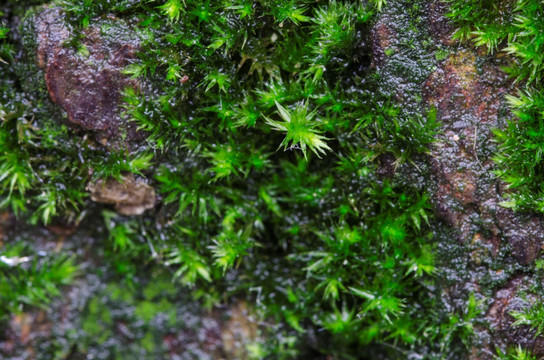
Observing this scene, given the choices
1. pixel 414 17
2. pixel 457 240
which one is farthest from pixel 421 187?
pixel 414 17

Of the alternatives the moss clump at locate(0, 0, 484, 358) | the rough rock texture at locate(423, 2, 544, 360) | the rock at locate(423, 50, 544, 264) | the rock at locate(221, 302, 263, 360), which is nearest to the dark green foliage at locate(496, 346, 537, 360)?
the rough rock texture at locate(423, 2, 544, 360)

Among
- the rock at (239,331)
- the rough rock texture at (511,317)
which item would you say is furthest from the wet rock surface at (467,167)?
the rock at (239,331)

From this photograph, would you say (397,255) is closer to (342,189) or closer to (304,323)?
(342,189)

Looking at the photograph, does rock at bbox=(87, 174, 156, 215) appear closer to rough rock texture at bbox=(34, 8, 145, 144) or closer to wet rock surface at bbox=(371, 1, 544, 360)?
rough rock texture at bbox=(34, 8, 145, 144)

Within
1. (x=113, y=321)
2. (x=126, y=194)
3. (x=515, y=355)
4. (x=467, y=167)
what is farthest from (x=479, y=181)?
(x=113, y=321)

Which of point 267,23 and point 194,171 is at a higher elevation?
point 267,23

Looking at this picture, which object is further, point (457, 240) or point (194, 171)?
point (194, 171)

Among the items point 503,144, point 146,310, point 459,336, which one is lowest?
point 146,310

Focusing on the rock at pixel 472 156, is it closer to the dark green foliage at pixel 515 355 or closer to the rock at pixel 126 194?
the dark green foliage at pixel 515 355
